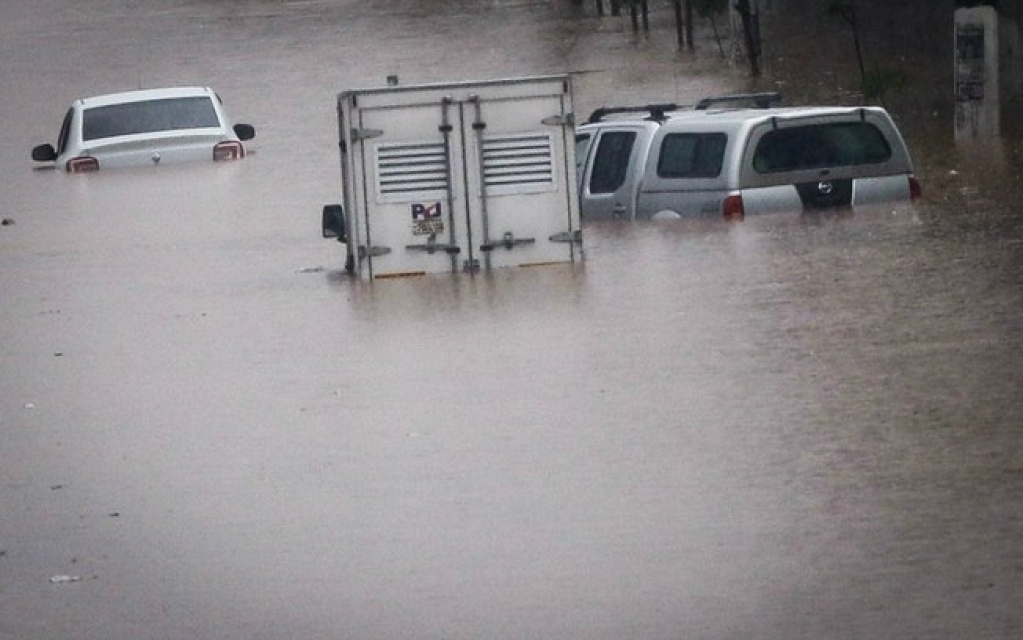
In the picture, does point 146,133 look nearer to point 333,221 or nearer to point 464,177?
point 333,221

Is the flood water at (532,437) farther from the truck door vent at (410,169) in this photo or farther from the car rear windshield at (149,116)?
the car rear windshield at (149,116)

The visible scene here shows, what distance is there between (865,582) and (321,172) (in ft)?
89.7

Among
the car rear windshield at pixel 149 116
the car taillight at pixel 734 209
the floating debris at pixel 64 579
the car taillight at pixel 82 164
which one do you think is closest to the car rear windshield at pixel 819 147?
the car taillight at pixel 734 209

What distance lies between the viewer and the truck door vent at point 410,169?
2016 centimetres

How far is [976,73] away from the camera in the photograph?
32.0m

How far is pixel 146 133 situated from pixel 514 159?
10.1 meters

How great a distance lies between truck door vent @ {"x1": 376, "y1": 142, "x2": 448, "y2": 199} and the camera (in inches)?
Answer: 794

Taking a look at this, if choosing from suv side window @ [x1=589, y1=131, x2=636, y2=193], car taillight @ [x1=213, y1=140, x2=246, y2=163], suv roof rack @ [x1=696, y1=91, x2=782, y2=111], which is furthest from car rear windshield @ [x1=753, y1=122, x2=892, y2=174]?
car taillight @ [x1=213, y1=140, x2=246, y2=163]

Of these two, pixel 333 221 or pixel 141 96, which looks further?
pixel 141 96

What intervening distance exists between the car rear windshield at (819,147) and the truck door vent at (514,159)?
8.93 feet

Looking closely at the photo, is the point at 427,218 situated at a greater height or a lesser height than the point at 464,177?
lesser

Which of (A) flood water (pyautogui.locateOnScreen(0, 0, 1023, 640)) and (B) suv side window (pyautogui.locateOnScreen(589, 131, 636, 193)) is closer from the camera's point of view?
(A) flood water (pyautogui.locateOnScreen(0, 0, 1023, 640))

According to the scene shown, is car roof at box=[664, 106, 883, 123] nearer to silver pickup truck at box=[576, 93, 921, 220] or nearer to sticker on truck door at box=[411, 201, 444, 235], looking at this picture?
silver pickup truck at box=[576, 93, 921, 220]

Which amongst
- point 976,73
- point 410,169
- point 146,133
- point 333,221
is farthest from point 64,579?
point 976,73
